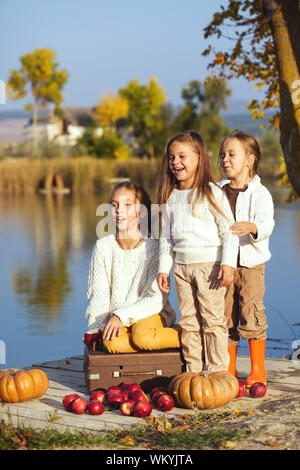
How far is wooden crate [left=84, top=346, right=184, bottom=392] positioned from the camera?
4191 mm

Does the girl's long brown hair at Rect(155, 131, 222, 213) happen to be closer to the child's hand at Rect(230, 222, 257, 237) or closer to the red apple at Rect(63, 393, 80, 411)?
the child's hand at Rect(230, 222, 257, 237)

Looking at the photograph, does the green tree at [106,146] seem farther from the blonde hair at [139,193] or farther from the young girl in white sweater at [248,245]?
the young girl in white sweater at [248,245]

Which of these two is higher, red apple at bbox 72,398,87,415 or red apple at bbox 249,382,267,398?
red apple at bbox 72,398,87,415

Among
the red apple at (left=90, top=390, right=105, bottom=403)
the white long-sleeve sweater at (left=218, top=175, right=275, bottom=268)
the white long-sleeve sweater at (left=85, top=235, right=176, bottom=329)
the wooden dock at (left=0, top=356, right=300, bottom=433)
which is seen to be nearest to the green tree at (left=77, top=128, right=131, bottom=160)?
the wooden dock at (left=0, top=356, right=300, bottom=433)

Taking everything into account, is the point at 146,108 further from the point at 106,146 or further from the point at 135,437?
the point at 135,437

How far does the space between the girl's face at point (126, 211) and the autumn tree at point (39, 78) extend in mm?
46267

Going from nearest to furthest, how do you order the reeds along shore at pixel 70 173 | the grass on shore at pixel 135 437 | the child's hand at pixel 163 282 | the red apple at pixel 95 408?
the grass on shore at pixel 135 437
the red apple at pixel 95 408
the child's hand at pixel 163 282
the reeds along shore at pixel 70 173

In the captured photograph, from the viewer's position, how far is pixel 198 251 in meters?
4.16

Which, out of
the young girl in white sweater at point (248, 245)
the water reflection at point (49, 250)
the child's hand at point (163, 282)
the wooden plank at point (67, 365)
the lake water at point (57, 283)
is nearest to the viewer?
the child's hand at point (163, 282)

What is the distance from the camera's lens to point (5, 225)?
21188mm

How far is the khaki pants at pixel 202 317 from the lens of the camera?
414cm

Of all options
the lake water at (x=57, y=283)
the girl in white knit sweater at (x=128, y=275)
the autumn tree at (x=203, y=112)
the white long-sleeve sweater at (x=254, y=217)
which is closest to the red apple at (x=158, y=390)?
the girl in white knit sweater at (x=128, y=275)

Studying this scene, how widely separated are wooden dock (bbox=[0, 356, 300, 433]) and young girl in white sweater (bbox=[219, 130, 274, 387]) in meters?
0.29

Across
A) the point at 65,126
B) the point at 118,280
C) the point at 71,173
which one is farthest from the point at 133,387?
the point at 65,126
